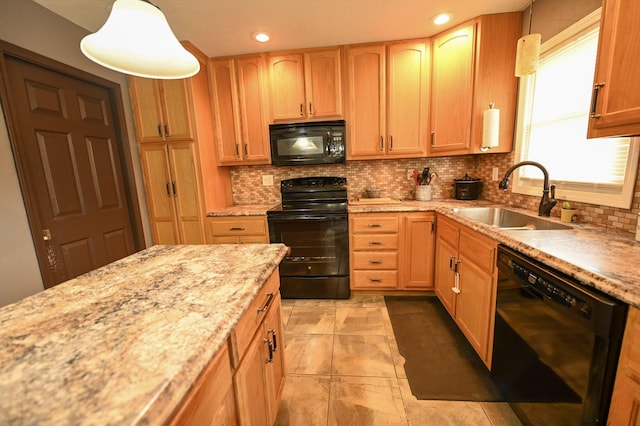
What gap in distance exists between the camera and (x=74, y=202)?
1.96 m

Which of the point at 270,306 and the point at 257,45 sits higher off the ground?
the point at 257,45

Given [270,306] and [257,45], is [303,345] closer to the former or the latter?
[270,306]

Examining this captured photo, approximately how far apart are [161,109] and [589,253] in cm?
306

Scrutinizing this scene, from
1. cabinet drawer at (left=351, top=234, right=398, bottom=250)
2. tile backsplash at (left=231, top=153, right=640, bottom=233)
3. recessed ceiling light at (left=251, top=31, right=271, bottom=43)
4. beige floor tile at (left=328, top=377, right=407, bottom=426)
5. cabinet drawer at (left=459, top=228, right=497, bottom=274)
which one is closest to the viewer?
beige floor tile at (left=328, top=377, right=407, bottom=426)

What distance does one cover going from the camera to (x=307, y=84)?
2490 millimetres

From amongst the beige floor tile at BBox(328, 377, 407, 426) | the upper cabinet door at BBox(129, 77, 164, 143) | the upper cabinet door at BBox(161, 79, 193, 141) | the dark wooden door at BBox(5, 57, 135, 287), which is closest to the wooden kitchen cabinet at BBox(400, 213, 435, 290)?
the beige floor tile at BBox(328, 377, 407, 426)

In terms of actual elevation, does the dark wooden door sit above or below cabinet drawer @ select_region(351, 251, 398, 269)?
above

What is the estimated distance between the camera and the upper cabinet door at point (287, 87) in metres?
2.49

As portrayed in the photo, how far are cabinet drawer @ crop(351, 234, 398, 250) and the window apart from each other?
1.09m

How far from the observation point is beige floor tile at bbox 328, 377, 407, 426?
1310 mm

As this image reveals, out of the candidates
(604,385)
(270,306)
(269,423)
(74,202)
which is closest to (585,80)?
(604,385)

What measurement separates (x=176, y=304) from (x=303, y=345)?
1398 millimetres

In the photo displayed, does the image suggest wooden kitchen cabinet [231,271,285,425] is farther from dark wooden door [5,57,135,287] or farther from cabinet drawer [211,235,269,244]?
dark wooden door [5,57,135,287]

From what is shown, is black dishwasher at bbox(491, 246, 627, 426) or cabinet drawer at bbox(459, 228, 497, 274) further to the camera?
cabinet drawer at bbox(459, 228, 497, 274)
